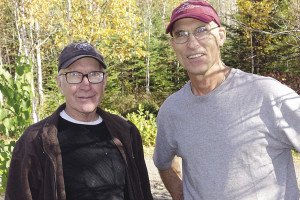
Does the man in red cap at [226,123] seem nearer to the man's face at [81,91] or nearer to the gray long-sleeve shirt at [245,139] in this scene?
the gray long-sleeve shirt at [245,139]

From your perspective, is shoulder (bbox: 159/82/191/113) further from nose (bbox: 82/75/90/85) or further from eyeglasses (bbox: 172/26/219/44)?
nose (bbox: 82/75/90/85)

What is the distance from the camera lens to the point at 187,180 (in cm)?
220

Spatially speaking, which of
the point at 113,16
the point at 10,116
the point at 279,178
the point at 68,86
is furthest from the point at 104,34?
the point at 279,178

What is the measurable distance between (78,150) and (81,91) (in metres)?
0.36

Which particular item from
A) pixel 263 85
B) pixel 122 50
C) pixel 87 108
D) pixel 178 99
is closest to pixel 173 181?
pixel 178 99

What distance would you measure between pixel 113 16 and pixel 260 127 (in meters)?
10.0

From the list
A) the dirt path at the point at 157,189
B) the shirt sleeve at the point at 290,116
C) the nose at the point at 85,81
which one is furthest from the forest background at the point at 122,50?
the dirt path at the point at 157,189

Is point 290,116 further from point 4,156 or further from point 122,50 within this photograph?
point 122,50

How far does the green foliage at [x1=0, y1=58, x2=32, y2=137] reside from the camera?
3816 millimetres

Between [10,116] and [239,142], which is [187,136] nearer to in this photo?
[239,142]

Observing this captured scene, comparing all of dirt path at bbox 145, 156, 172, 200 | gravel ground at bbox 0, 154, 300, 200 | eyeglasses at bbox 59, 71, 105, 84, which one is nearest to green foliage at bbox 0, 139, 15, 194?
eyeglasses at bbox 59, 71, 105, 84

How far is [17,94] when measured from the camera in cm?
382

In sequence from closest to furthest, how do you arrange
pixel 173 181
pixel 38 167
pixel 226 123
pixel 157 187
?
1. pixel 226 123
2. pixel 38 167
3. pixel 173 181
4. pixel 157 187

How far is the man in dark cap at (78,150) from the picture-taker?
2184 millimetres
